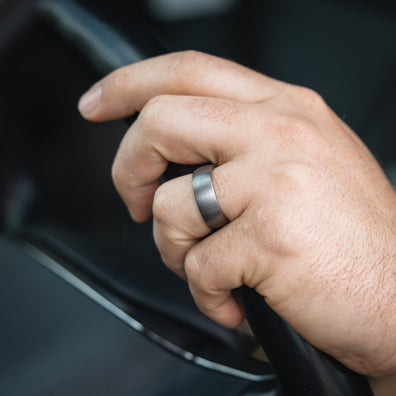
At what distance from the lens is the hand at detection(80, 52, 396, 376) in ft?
1.29

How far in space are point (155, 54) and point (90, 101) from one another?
0.27 ft

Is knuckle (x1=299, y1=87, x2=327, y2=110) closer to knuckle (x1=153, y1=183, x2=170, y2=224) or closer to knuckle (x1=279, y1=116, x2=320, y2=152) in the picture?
knuckle (x1=279, y1=116, x2=320, y2=152)

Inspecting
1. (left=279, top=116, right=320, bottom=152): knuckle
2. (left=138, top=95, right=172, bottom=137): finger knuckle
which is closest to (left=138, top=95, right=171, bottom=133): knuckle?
(left=138, top=95, right=172, bottom=137): finger knuckle

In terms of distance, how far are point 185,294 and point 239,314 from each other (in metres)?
0.16

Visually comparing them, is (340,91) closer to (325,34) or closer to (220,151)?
(325,34)

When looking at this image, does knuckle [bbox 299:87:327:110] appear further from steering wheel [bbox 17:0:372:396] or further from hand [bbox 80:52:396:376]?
steering wheel [bbox 17:0:372:396]

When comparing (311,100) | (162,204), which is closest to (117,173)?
(162,204)

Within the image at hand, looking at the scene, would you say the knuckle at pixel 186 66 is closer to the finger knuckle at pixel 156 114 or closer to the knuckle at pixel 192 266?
the finger knuckle at pixel 156 114

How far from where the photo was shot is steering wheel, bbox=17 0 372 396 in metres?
0.39

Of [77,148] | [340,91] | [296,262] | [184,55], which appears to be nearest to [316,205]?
[296,262]

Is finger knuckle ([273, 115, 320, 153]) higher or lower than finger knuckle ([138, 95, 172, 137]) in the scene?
lower

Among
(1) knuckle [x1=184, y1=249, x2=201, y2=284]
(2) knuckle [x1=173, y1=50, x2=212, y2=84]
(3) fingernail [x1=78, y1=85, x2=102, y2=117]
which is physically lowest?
(1) knuckle [x1=184, y1=249, x2=201, y2=284]

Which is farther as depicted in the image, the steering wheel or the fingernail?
the fingernail

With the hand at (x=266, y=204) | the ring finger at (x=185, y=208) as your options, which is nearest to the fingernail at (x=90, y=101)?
the hand at (x=266, y=204)
